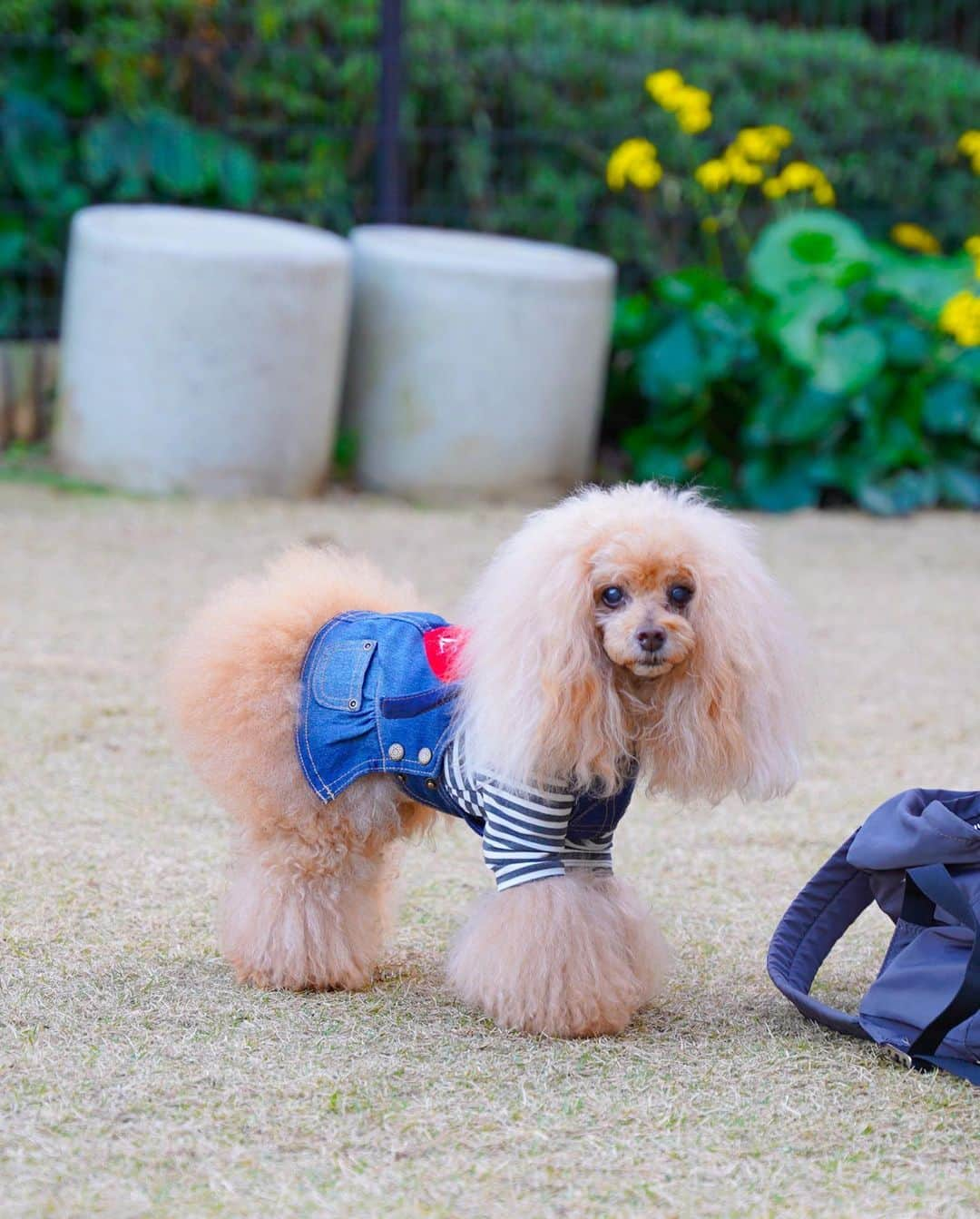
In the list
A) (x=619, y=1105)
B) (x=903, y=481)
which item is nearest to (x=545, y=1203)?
(x=619, y=1105)

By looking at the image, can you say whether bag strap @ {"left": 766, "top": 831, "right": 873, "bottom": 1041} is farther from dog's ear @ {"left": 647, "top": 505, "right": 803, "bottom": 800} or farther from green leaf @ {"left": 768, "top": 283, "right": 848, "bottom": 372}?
green leaf @ {"left": 768, "top": 283, "right": 848, "bottom": 372}

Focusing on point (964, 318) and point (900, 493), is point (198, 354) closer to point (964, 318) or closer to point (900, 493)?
point (900, 493)

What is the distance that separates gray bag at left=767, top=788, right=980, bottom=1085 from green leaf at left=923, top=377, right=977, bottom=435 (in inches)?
158

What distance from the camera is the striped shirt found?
2.01 metres

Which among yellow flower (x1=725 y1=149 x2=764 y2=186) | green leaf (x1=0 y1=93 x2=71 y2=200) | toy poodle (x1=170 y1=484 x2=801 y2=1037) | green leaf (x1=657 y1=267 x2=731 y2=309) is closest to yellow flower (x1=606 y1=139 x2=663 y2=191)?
yellow flower (x1=725 y1=149 x2=764 y2=186)

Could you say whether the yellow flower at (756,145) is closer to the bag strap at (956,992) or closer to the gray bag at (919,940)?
the gray bag at (919,940)

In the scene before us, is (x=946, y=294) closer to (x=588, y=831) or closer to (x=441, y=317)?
(x=441, y=317)

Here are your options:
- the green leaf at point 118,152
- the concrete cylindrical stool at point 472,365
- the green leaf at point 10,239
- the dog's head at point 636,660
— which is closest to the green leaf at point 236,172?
the green leaf at point 118,152

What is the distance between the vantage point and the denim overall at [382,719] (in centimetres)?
210

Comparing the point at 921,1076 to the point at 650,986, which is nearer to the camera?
the point at 921,1076

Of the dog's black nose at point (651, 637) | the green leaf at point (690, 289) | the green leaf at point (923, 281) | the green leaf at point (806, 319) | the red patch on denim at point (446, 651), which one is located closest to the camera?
the dog's black nose at point (651, 637)

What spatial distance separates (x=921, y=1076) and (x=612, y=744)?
54 centimetres

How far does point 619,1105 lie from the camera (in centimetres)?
183

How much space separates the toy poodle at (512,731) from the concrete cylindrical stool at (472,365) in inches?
132
